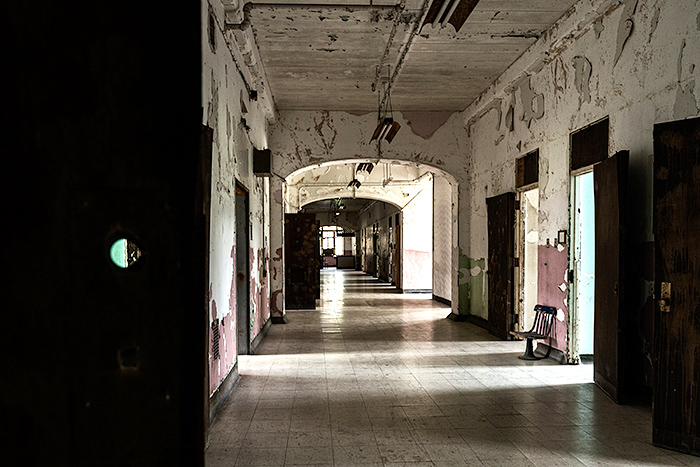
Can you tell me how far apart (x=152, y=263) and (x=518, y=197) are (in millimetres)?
7140

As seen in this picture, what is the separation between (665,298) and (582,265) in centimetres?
241

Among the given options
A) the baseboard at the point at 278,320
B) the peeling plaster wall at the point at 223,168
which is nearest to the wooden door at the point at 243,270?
the peeling plaster wall at the point at 223,168

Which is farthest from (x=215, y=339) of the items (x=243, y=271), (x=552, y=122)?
(x=552, y=122)

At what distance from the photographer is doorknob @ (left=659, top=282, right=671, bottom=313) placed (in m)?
3.40

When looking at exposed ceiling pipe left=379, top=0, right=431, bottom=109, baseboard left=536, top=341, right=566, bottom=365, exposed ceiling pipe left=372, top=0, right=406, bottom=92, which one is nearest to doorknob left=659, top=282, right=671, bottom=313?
baseboard left=536, top=341, right=566, bottom=365

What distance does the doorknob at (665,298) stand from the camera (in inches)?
134

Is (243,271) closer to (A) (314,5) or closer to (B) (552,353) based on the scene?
(A) (314,5)

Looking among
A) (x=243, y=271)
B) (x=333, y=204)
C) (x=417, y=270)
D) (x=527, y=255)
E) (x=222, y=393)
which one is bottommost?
(x=222, y=393)

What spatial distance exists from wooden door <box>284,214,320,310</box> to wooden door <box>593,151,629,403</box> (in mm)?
7004

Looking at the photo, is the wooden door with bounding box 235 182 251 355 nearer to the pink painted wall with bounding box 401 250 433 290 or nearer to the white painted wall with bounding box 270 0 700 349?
the white painted wall with bounding box 270 0 700 349

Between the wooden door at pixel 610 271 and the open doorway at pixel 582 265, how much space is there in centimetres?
82

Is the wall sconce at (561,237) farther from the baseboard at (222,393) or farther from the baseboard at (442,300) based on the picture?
the baseboard at (442,300)

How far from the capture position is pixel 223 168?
4.58 m

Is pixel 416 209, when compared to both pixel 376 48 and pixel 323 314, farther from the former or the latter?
pixel 376 48
